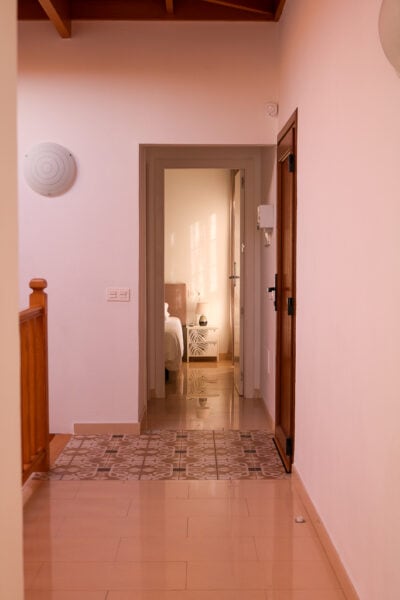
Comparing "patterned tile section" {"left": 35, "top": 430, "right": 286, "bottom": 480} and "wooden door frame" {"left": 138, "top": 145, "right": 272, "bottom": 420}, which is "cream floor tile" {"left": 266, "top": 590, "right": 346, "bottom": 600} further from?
"wooden door frame" {"left": 138, "top": 145, "right": 272, "bottom": 420}

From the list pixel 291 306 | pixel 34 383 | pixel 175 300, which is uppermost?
pixel 291 306

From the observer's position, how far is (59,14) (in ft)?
14.5

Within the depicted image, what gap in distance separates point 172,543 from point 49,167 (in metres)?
2.90

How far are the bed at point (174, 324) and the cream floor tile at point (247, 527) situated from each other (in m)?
3.65

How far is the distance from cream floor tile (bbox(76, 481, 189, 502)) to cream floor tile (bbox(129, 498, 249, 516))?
6 centimetres

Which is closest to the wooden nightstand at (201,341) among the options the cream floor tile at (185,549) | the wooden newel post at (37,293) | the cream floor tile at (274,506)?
the wooden newel post at (37,293)

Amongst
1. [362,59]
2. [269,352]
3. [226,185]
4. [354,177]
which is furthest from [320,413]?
[226,185]

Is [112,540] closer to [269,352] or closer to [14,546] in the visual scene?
[14,546]

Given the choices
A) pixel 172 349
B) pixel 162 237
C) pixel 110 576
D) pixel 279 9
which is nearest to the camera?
pixel 110 576

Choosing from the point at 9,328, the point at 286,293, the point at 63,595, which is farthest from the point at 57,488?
the point at 9,328

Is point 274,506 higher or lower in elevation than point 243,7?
lower

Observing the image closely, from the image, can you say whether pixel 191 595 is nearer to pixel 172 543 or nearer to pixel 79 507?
pixel 172 543

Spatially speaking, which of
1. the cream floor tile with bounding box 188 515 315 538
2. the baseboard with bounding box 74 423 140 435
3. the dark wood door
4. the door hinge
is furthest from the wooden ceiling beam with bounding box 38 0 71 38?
the cream floor tile with bounding box 188 515 315 538

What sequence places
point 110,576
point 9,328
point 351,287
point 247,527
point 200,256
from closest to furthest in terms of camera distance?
point 9,328
point 351,287
point 110,576
point 247,527
point 200,256
